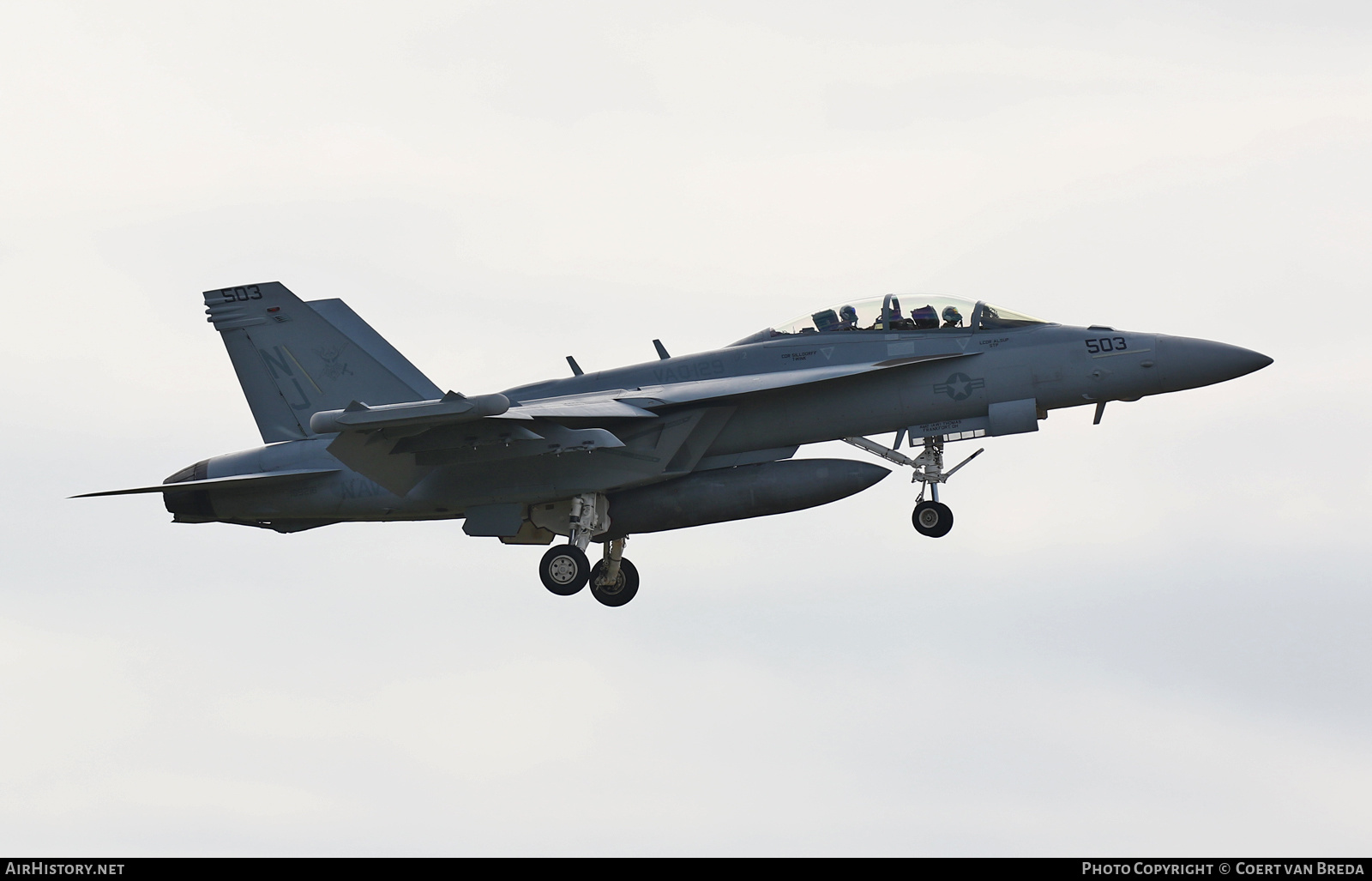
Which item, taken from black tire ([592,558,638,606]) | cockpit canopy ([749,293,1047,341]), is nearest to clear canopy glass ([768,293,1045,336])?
cockpit canopy ([749,293,1047,341])

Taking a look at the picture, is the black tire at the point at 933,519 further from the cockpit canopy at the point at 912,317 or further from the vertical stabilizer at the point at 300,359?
the vertical stabilizer at the point at 300,359

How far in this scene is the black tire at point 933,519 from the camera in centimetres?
2178

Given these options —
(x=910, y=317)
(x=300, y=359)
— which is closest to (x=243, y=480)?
(x=300, y=359)

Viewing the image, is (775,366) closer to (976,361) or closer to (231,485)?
(976,361)

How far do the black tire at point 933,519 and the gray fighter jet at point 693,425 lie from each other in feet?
0.08

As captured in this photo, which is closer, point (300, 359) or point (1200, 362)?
point (1200, 362)

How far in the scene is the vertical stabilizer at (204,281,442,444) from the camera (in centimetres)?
2295

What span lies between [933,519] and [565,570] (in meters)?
4.77

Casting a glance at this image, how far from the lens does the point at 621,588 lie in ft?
76.4

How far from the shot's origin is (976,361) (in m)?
21.4

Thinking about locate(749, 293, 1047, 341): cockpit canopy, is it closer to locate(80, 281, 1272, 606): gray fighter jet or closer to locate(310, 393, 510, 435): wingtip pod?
locate(80, 281, 1272, 606): gray fighter jet

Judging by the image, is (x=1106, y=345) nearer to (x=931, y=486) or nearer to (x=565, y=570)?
(x=931, y=486)
